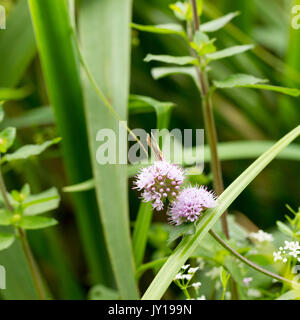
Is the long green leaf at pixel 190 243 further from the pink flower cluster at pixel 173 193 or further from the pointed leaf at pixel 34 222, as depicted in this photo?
the pointed leaf at pixel 34 222

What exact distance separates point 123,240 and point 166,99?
0.58 meters

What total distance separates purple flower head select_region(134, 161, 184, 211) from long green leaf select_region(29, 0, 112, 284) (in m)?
0.41

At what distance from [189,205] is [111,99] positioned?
327 millimetres

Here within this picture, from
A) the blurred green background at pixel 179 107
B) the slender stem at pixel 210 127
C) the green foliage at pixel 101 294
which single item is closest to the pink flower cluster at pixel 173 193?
the slender stem at pixel 210 127

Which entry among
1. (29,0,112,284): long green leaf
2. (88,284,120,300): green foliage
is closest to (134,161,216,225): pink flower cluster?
(88,284,120,300): green foliage

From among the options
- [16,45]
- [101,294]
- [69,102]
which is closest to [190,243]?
[101,294]

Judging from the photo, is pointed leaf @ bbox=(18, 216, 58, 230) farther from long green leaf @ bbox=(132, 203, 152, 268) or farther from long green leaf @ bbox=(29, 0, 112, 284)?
long green leaf @ bbox=(29, 0, 112, 284)

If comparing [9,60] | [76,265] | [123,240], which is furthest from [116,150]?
[76,265]

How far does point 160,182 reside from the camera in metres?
0.39

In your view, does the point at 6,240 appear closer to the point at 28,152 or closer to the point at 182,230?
the point at 28,152

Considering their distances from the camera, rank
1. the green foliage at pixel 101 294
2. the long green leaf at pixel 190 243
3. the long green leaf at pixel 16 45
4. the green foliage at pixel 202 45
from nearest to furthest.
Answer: the long green leaf at pixel 190 243 < the green foliage at pixel 202 45 < the green foliage at pixel 101 294 < the long green leaf at pixel 16 45

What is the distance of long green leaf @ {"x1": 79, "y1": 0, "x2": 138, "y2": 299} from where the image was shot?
59 centimetres

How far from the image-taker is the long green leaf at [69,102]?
0.73 metres

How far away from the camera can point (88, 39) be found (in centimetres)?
73
